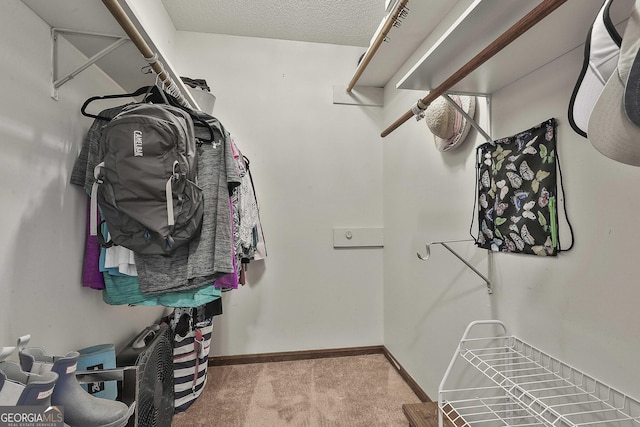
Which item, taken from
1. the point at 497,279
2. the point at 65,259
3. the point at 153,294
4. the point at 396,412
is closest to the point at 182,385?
the point at 153,294

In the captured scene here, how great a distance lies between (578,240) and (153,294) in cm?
151

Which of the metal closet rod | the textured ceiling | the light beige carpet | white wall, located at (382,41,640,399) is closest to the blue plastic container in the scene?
the light beige carpet

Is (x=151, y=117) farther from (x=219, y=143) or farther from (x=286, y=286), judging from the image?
(x=286, y=286)

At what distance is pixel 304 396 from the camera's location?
6.39ft

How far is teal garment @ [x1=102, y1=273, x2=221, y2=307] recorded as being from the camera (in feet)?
3.95

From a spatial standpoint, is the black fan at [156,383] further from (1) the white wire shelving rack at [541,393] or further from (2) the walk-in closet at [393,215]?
(1) the white wire shelving rack at [541,393]

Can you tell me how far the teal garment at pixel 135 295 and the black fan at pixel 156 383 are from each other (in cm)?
26

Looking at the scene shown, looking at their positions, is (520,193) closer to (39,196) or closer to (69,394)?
(69,394)

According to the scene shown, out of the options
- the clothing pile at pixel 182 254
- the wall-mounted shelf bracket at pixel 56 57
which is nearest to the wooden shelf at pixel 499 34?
the clothing pile at pixel 182 254

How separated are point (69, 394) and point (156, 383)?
2.28ft

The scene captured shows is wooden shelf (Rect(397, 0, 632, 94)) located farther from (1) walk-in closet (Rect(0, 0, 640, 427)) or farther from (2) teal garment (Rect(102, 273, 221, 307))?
(2) teal garment (Rect(102, 273, 221, 307))

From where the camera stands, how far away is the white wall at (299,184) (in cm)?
243

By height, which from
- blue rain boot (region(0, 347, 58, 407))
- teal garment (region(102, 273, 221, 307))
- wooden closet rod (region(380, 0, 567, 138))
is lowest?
blue rain boot (region(0, 347, 58, 407))

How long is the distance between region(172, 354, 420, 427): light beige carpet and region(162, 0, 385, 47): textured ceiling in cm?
264
